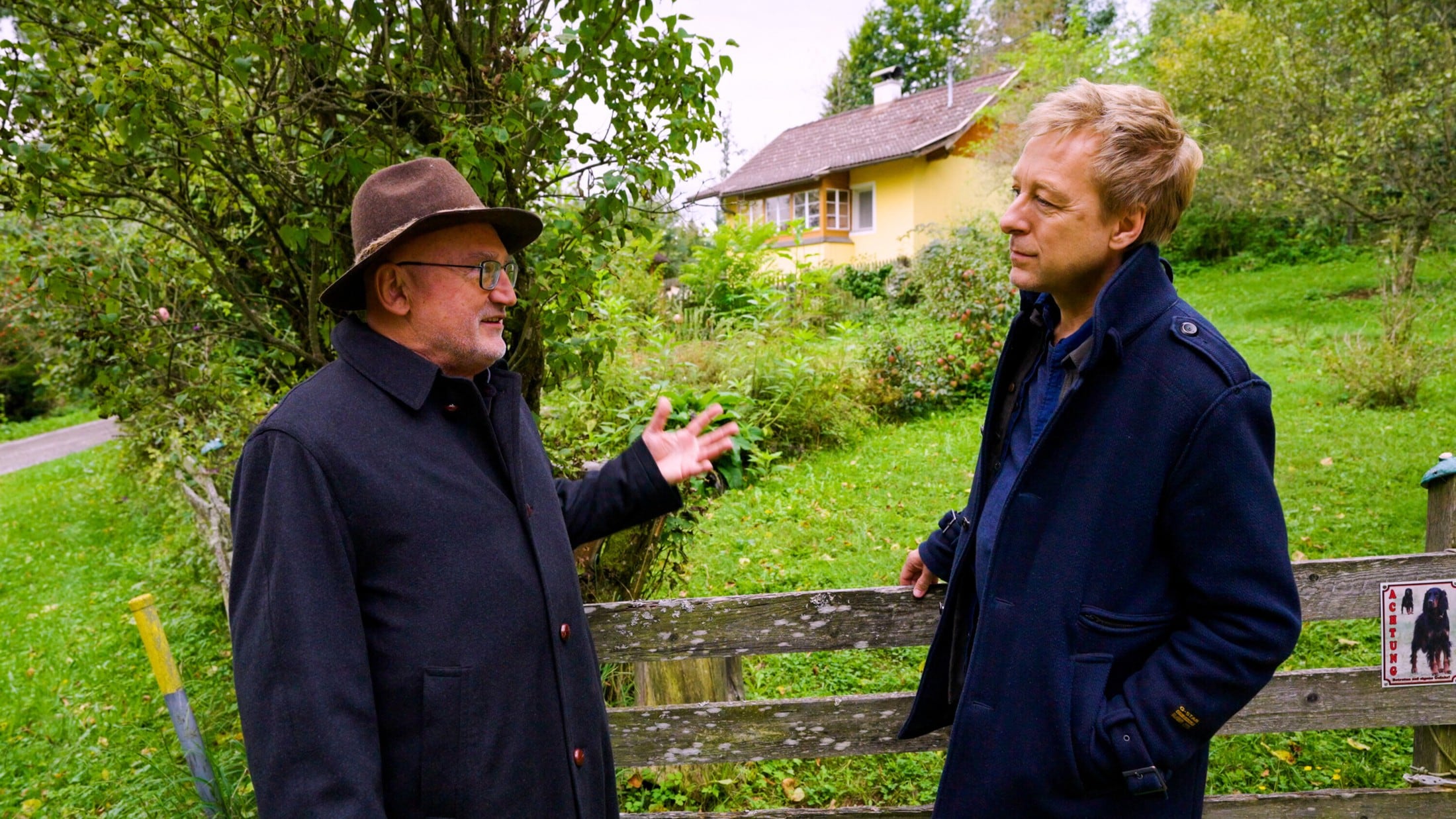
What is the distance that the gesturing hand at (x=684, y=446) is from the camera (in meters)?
2.14

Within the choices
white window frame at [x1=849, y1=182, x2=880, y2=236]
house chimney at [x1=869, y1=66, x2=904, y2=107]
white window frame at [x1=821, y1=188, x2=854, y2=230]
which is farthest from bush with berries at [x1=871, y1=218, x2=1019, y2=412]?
house chimney at [x1=869, y1=66, x2=904, y2=107]

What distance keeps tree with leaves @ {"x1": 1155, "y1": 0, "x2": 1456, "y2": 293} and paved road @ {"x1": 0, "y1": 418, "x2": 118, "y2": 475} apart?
1902 cm

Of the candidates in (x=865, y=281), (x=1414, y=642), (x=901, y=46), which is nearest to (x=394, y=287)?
(x=1414, y=642)

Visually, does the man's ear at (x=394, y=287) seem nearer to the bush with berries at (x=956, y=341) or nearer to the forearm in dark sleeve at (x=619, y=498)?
the forearm in dark sleeve at (x=619, y=498)

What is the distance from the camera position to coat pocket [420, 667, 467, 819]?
1626 millimetres

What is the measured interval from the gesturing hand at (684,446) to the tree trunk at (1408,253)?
9869mm

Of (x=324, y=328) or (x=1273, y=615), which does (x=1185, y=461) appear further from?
(x=324, y=328)

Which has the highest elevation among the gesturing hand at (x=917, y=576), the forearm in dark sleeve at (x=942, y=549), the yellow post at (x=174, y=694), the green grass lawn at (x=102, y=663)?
the forearm in dark sleeve at (x=942, y=549)

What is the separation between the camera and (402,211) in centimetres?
187

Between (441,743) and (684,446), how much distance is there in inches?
35.7

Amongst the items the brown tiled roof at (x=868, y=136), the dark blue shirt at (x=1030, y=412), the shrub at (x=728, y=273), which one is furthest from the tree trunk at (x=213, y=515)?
the brown tiled roof at (x=868, y=136)

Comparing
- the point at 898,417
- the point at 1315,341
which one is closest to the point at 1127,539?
the point at 898,417

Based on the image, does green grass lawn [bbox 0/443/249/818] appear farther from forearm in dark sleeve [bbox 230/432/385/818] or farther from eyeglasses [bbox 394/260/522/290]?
eyeglasses [bbox 394/260/522/290]

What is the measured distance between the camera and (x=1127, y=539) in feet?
5.44
